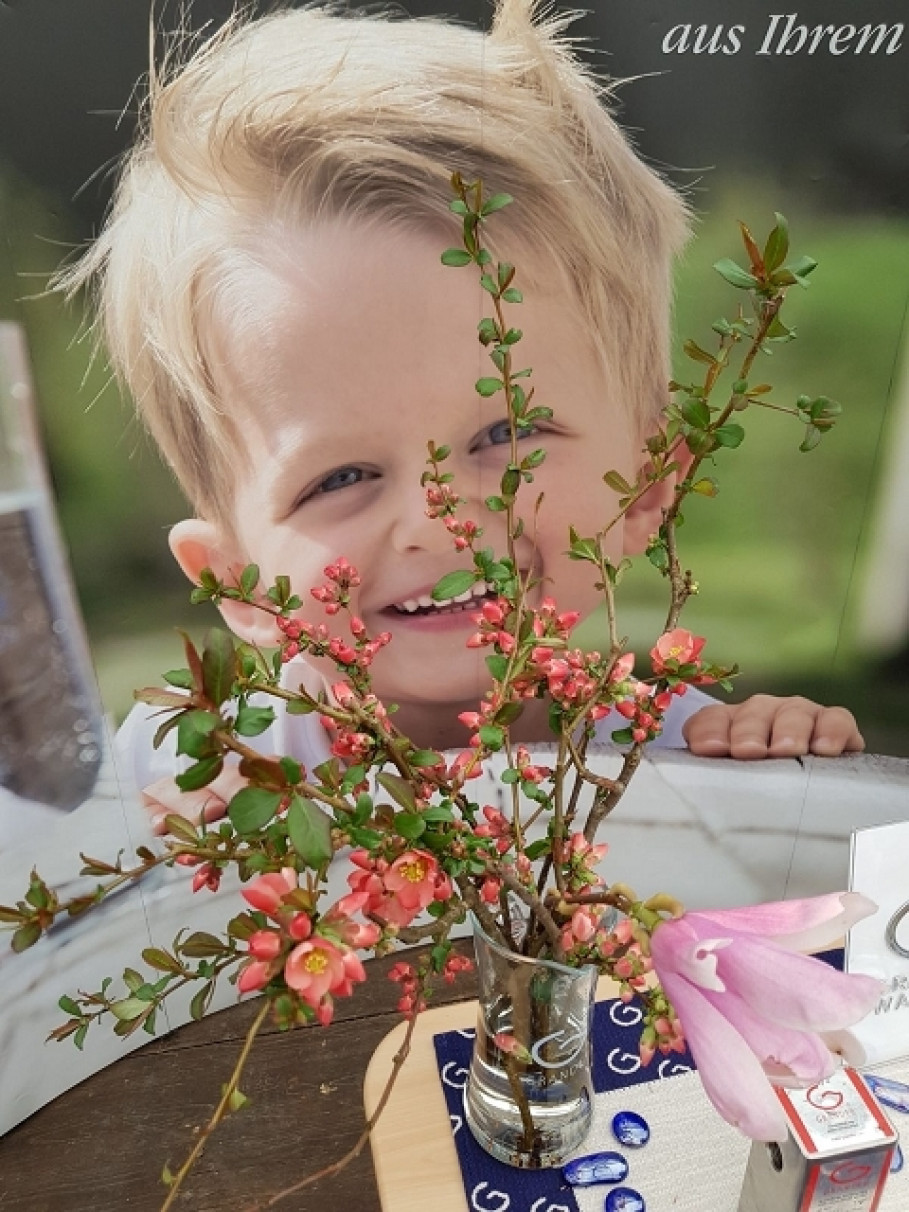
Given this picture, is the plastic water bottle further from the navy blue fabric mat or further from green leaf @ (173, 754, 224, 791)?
green leaf @ (173, 754, 224, 791)

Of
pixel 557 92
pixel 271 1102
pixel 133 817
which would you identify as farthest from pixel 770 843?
pixel 557 92

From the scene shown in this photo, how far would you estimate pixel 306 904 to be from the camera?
538 mm

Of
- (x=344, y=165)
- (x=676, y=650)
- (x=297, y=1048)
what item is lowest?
(x=297, y=1048)

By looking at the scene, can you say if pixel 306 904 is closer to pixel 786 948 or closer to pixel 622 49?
pixel 786 948

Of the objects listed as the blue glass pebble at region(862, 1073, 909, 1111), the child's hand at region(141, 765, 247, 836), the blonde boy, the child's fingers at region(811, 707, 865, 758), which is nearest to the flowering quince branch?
the blue glass pebble at region(862, 1073, 909, 1111)

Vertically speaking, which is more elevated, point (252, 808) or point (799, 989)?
point (252, 808)

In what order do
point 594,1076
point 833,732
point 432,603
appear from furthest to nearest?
point 833,732
point 432,603
point 594,1076

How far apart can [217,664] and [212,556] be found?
1157mm

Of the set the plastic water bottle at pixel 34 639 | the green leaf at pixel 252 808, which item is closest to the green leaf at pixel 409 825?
the green leaf at pixel 252 808

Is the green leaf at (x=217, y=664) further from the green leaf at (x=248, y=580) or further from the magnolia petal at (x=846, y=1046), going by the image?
the magnolia petal at (x=846, y=1046)

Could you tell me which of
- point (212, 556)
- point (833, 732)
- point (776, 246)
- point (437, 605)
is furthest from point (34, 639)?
point (833, 732)

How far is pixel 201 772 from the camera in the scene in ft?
1.67

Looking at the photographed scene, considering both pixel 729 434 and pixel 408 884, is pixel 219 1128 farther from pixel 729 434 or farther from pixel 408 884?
pixel 729 434

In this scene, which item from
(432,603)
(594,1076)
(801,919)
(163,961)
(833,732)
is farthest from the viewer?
(833,732)
